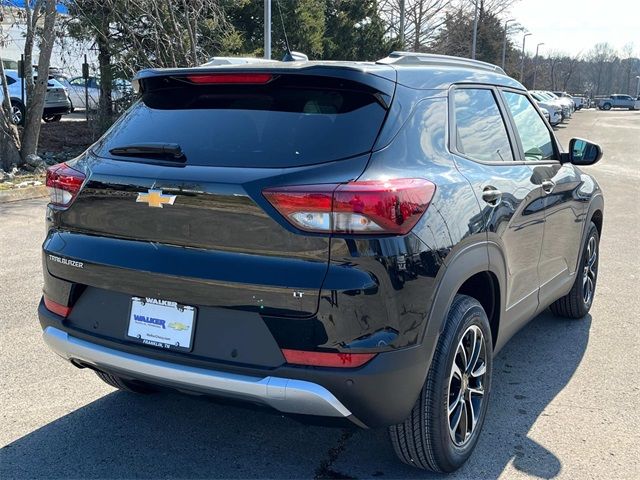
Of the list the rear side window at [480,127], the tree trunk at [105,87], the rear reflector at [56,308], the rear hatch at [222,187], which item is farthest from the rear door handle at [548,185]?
the tree trunk at [105,87]

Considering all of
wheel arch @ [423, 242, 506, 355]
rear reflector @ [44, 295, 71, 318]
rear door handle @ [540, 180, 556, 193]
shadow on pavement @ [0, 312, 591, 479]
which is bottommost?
shadow on pavement @ [0, 312, 591, 479]

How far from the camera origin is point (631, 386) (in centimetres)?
382

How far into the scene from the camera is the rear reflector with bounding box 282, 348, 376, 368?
2.32 meters

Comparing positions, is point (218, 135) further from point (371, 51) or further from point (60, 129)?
point (371, 51)

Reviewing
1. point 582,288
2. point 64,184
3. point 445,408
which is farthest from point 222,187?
point 582,288

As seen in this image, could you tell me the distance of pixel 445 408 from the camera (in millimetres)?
Answer: 2686

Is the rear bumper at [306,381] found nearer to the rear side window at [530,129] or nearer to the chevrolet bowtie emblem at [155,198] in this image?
the chevrolet bowtie emblem at [155,198]

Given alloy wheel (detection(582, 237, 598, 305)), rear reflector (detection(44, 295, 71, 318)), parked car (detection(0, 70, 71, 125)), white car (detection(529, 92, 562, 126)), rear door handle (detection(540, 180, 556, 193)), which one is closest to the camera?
rear reflector (detection(44, 295, 71, 318))

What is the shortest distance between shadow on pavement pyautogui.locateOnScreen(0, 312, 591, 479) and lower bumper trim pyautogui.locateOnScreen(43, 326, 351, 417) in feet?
0.63

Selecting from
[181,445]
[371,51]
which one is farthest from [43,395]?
[371,51]

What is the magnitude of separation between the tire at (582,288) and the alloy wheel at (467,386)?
1991 mm

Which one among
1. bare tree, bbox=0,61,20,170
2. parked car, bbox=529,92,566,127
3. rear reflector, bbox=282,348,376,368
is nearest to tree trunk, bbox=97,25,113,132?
bare tree, bbox=0,61,20,170

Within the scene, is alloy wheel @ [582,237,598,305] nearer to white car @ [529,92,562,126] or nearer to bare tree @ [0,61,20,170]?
bare tree @ [0,61,20,170]

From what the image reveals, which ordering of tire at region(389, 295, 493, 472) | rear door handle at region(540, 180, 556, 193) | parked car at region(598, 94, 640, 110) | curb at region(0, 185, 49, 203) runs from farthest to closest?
parked car at region(598, 94, 640, 110), curb at region(0, 185, 49, 203), rear door handle at region(540, 180, 556, 193), tire at region(389, 295, 493, 472)
